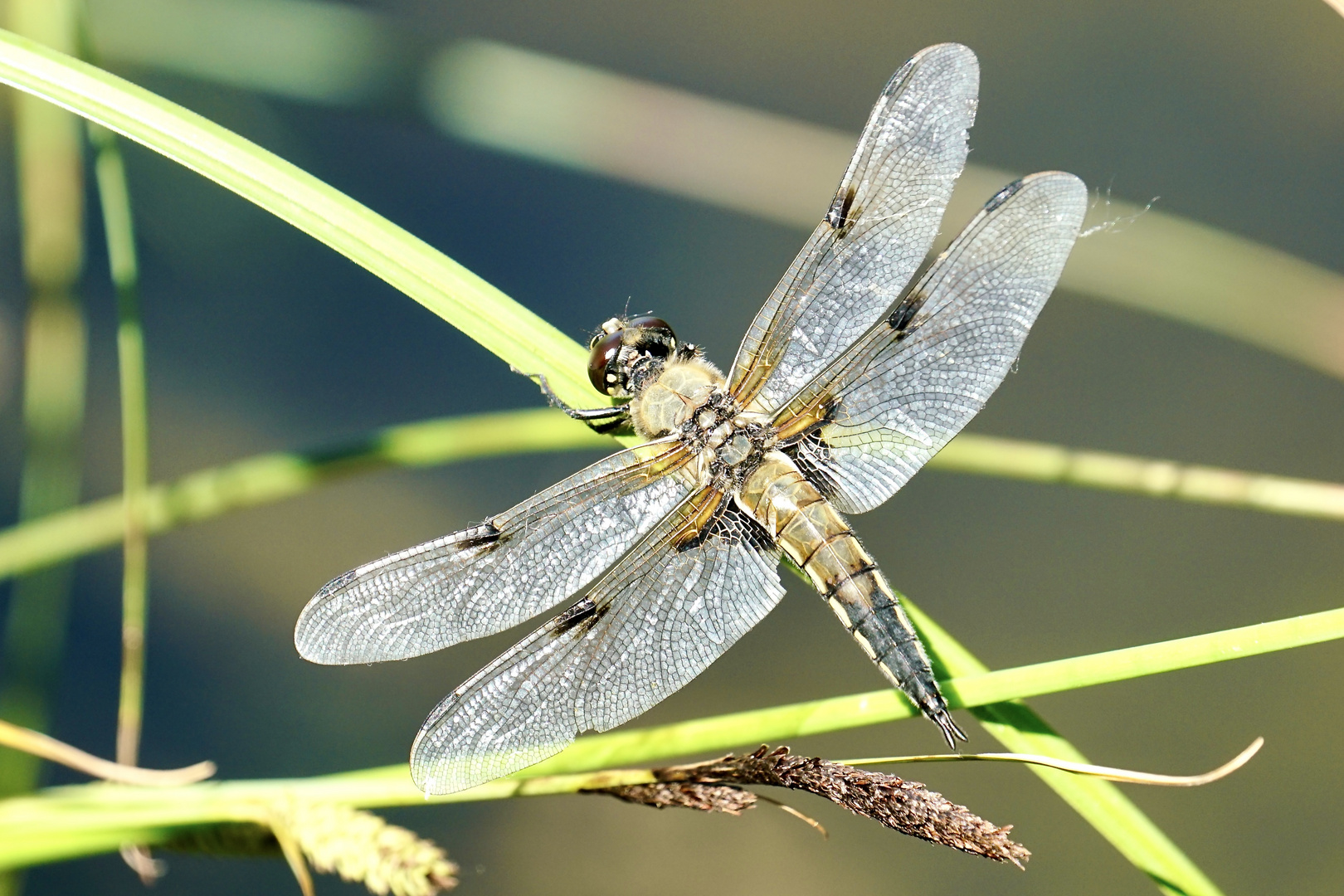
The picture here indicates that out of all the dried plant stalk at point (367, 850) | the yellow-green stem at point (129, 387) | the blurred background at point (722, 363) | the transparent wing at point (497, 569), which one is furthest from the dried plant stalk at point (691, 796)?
the blurred background at point (722, 363)

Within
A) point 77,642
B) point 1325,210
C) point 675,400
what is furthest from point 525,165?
point 1325,210

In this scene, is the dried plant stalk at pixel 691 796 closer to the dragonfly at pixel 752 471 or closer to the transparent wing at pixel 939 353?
the dragonfly at pixel 752 471

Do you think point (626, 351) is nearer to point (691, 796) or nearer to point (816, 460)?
point (816, 460)

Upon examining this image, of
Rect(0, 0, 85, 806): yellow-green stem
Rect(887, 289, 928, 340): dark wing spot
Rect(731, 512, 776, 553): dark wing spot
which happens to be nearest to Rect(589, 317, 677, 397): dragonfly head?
Rect(731, 512, 776, 553): dark wing spot

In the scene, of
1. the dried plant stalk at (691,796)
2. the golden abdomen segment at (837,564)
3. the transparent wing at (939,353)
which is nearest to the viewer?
the dried plant stalk at (691,796)

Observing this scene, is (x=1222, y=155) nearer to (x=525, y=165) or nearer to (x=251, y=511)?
(x=525, y=165)

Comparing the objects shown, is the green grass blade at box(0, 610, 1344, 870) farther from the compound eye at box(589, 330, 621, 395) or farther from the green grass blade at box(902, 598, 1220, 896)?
the compound eye at box(589, 330, 621, 395)
